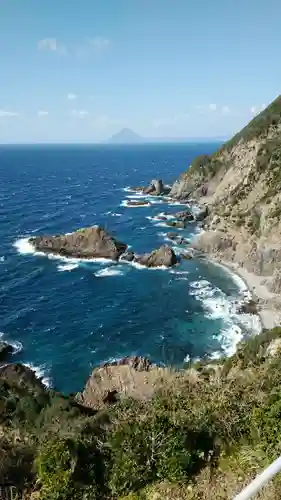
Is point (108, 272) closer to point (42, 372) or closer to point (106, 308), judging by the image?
point (106, 308)

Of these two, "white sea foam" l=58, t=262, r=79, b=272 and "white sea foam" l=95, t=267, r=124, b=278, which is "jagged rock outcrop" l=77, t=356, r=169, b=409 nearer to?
"white sea foam" l=95, t=267, r=124, b=278

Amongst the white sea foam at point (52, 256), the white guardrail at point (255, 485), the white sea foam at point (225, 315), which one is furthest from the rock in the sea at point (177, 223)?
the white guardrail at point (255, 485)

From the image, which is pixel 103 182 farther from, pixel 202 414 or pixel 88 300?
pixel 202 414

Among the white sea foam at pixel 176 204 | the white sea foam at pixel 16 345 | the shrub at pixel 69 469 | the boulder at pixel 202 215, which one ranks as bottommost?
the white sea foam at pixel 16 345

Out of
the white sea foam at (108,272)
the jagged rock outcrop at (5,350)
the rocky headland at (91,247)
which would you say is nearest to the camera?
the jagged rock outcrop at (5,350)

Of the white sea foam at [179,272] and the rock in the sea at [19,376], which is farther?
the white sea foam at [179,272]

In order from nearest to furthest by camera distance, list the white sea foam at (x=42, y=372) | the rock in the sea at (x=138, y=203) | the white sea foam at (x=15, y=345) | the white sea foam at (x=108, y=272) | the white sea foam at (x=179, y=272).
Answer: the white sea foam at (x=42, y=372) < the white sea foam at (x=15, y=345) < the white sea foam at (x=108, y=272) < the white sea foam at (x=179, y=272) < the rock in the sea at (x=138, y=203)

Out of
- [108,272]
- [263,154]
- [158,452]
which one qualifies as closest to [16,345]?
[108,272]

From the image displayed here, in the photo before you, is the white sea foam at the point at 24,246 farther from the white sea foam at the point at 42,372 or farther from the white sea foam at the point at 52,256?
the white sea foam at the point at 42,372

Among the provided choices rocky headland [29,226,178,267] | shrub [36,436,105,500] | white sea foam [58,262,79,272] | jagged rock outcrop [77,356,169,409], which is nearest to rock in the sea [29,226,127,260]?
rocky headland [29,226,178,267]
